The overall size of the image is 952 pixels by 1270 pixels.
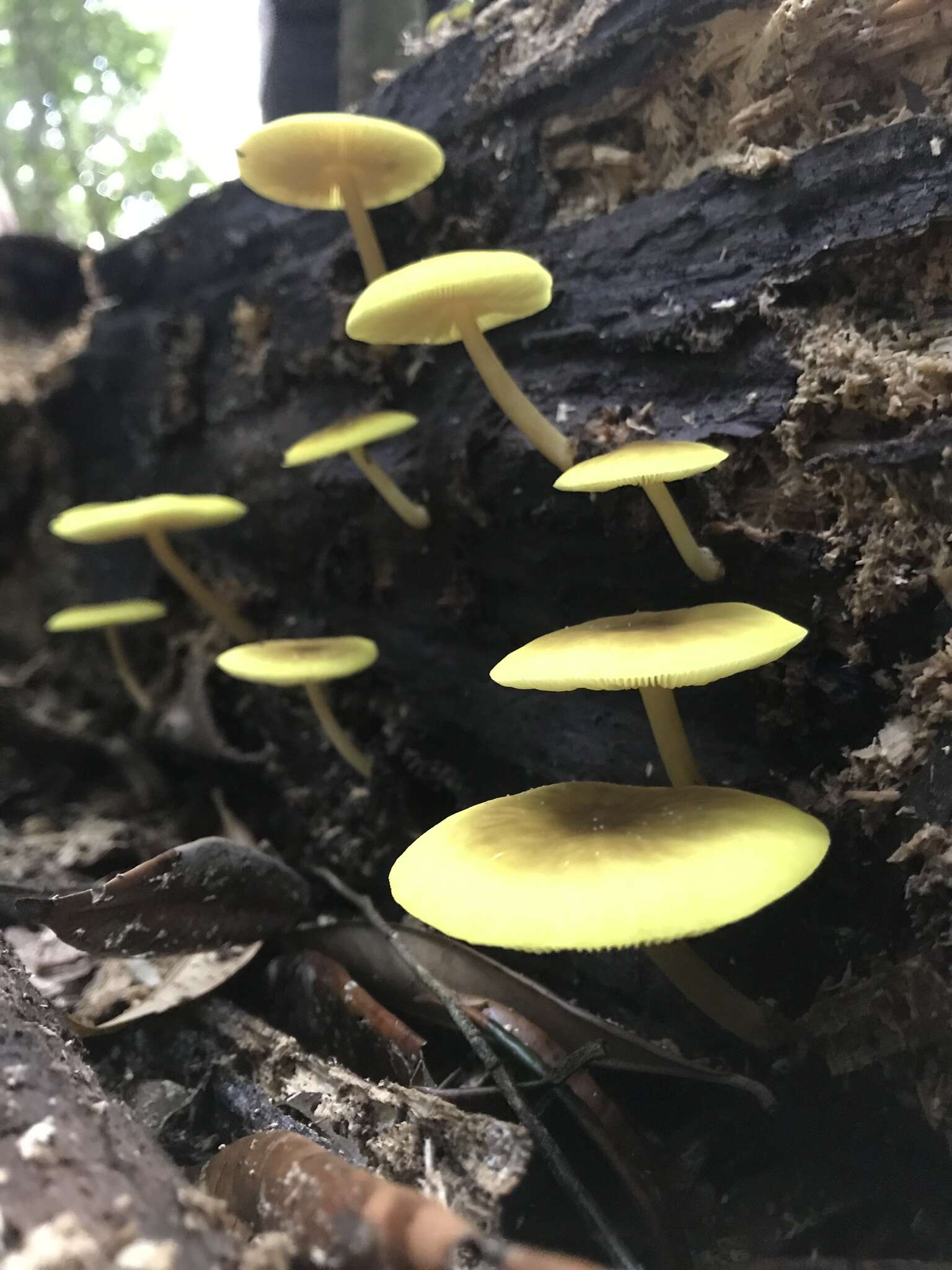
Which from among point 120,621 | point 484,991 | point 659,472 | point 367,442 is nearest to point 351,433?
point 367,442

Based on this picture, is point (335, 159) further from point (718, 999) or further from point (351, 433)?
point (718, 999)

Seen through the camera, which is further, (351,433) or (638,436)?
(351,433)

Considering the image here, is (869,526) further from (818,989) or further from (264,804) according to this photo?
(264,804)

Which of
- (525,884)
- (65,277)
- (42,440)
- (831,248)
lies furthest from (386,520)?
(65,277)

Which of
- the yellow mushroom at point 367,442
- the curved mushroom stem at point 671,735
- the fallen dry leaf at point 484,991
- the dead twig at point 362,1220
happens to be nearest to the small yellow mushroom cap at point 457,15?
the yellow mushroom at point 367,442

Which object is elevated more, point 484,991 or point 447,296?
point 447,296

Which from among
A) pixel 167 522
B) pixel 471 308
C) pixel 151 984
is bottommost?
pixel 151 984

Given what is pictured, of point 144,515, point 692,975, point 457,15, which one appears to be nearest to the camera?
point 692,975

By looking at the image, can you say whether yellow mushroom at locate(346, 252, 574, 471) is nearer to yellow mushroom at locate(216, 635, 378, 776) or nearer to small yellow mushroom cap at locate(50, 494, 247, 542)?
yellow mushroom at locate(216, 635, 378, 776)

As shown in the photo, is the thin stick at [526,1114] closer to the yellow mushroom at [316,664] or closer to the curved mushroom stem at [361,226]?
the yellow mushroom at [316,664]
